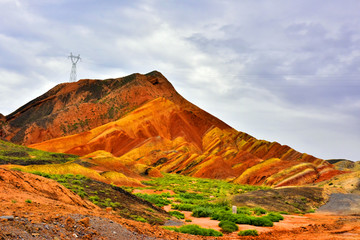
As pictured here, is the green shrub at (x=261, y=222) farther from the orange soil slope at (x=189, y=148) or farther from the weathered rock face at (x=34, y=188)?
the orange soil slope at (x=189, y=148)

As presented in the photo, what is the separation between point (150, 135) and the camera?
101 metres

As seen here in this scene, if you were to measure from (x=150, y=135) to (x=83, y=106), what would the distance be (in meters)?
29.1

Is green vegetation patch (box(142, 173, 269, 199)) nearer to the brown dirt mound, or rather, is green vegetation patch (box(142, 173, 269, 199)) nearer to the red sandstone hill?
the brown dirt mound

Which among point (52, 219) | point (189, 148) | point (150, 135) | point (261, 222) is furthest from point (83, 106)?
point (52, 219)

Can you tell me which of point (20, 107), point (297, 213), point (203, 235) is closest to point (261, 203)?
point (297, 213)

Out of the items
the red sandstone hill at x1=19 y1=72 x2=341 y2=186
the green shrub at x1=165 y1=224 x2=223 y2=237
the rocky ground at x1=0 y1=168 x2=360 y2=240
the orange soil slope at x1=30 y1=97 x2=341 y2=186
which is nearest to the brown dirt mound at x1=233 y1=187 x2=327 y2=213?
the rocky ground at x1=0 y1=168 x2=360 y2=240

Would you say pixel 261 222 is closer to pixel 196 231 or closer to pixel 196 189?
pixel 196 231

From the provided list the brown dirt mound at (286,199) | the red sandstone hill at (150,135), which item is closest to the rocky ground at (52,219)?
the brown dirt mound at (286,199)

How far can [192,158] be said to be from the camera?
274 feet

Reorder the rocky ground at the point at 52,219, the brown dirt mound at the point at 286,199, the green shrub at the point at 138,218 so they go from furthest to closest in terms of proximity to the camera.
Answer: the brown dirt mound at the point at 286,199 < the green shrub at the point at 138,218 < the rocky ground at the point at 52,219

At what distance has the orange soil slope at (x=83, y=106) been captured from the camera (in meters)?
106

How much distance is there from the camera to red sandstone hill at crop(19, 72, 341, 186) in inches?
2729

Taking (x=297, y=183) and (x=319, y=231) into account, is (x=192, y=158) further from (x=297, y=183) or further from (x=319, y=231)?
(x=319, y=231)

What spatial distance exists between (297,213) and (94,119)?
89476 millimetres
